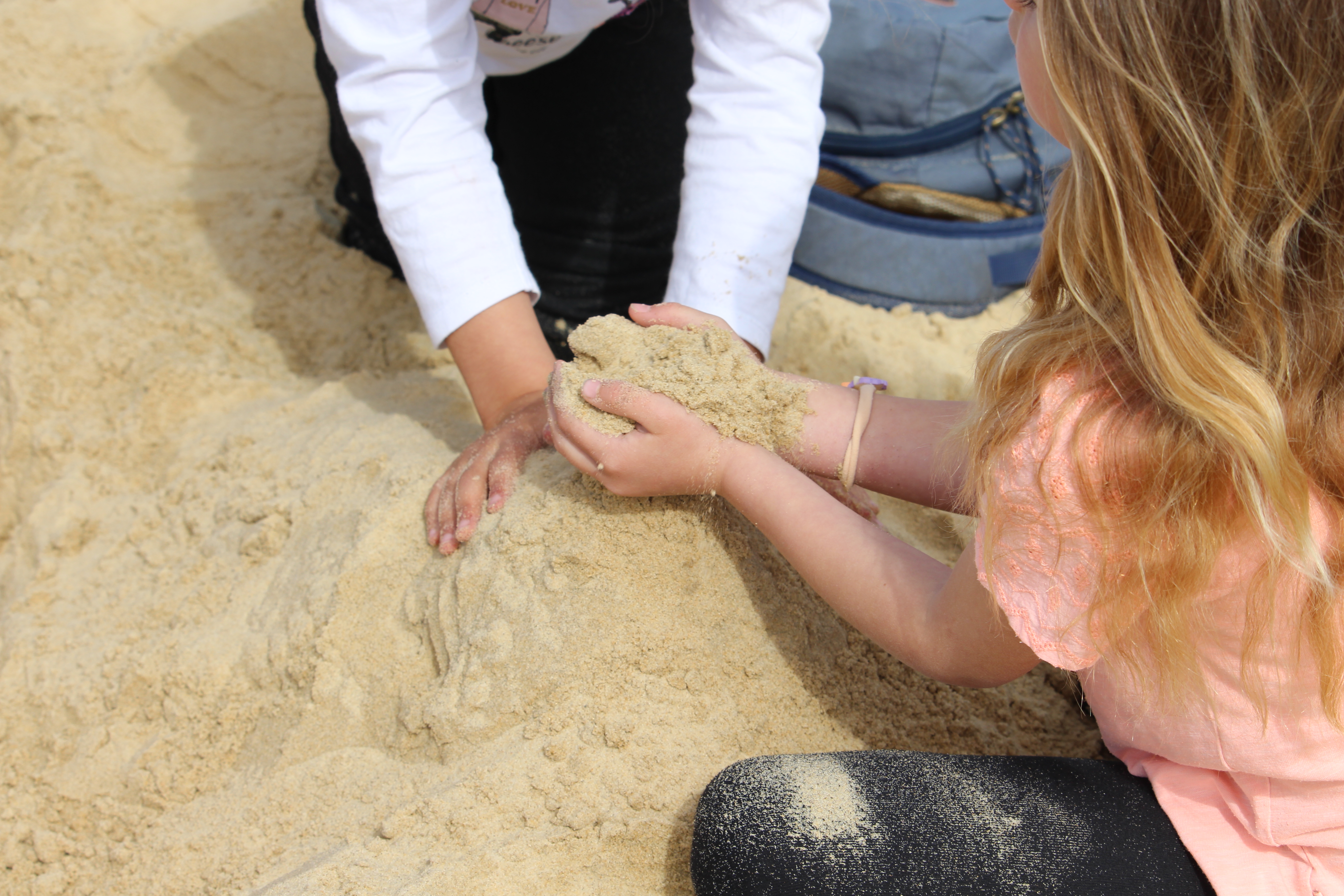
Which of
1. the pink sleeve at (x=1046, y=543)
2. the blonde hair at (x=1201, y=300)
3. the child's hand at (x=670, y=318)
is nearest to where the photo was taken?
the blonde hair at (x=1201, y=300)

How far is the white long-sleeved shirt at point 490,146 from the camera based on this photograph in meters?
1.47

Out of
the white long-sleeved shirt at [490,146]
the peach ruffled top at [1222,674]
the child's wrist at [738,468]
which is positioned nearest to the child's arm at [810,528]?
the child's wrist at [738,468]

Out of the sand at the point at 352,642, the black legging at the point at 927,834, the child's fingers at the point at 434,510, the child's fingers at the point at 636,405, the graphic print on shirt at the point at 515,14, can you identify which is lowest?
the sand at the point at 352,642

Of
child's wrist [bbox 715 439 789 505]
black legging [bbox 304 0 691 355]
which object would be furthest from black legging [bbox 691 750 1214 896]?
black legging [bbox 304 0 691 355]

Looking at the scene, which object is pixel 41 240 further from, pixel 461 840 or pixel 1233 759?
pixel 1233 759

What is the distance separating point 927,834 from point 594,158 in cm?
153

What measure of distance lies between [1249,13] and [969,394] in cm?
121

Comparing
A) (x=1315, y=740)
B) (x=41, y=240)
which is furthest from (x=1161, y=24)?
(x=41, y=240)

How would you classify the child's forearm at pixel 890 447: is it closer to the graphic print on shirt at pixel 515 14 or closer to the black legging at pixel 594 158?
the black legging at pixel 594 158

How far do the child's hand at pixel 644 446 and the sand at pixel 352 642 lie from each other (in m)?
0.08

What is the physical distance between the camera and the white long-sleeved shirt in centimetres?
147

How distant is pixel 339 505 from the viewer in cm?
153

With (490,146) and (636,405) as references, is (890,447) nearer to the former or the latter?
(636,405)

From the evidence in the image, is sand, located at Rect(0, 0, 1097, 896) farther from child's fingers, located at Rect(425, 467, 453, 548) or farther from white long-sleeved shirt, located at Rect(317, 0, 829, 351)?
white long-sleeved shirt, located at Rect(317, 0, 829, 351)
